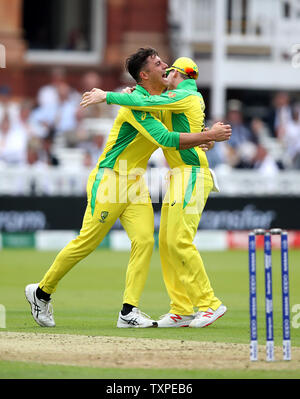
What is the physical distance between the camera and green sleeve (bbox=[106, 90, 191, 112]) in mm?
8508

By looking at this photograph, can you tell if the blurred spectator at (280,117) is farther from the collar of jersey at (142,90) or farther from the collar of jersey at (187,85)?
the collar of jersey at (142,90)

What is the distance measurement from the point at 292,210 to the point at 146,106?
1095cm

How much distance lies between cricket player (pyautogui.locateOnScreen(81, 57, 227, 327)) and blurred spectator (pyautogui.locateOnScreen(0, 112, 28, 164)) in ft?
31.9

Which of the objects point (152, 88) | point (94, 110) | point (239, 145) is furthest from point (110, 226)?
point (94, 110)

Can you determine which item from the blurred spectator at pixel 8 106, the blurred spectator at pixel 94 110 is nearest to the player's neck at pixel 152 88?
the blurred spectator at pixel 8 106

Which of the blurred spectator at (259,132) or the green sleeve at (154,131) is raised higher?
the green sleeve at (154,131)

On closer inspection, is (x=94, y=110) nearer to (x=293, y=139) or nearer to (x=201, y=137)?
(x=293, y=139)

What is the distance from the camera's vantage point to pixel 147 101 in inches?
336

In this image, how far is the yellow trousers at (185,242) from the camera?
8.78 m

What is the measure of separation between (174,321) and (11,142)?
33.5ft

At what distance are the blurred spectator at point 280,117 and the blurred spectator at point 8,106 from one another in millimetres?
5567

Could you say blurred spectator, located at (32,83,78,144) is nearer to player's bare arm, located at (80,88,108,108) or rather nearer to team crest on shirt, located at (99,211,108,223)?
team crest on shirt, located at (99,211,108,223)
